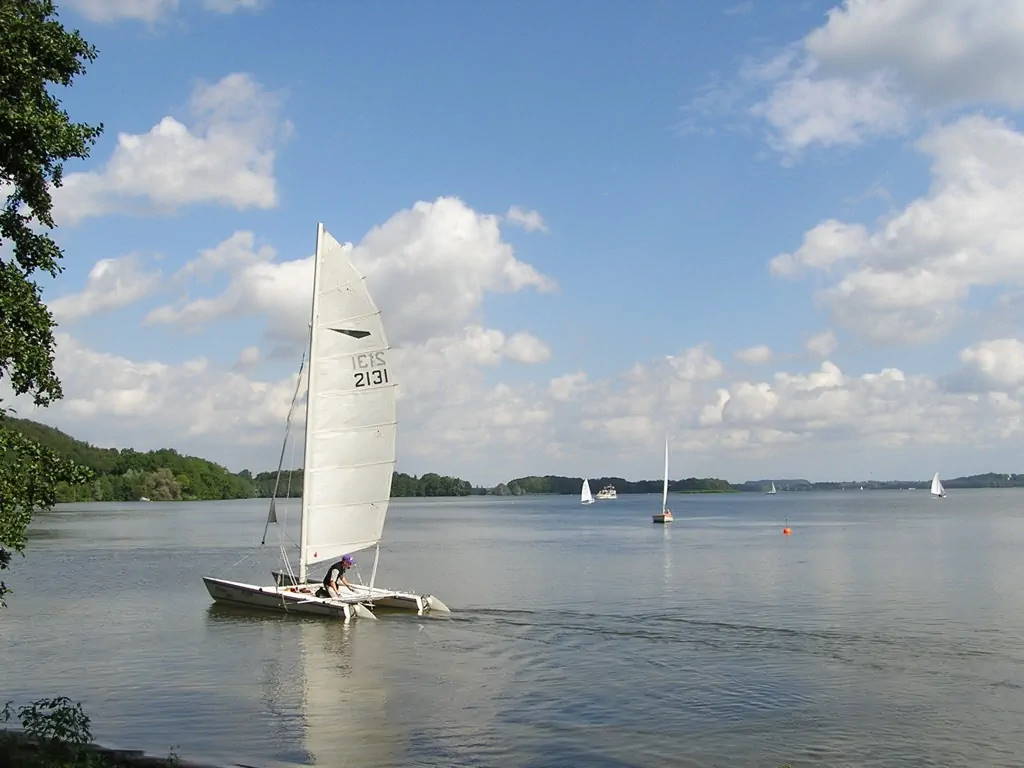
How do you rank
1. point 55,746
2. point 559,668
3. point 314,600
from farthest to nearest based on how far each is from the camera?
point 314,600, point 559,668, point 55,746

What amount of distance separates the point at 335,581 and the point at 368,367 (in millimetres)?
8101

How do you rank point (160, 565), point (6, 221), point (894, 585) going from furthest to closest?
point (160, 565) → point (894, 585) → point (6, 221)

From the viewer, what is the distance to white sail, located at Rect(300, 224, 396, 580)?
3578 cm

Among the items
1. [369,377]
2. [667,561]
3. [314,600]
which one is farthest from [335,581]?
[667,561]

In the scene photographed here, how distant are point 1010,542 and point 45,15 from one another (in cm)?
8724

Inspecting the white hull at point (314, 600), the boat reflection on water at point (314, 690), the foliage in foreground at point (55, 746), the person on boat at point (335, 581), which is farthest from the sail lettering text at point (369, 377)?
the foliage in foreground at point (55, 746)

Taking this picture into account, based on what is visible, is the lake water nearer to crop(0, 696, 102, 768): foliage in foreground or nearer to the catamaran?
the catamaran

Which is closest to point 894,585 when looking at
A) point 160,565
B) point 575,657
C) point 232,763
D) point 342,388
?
point 575,657

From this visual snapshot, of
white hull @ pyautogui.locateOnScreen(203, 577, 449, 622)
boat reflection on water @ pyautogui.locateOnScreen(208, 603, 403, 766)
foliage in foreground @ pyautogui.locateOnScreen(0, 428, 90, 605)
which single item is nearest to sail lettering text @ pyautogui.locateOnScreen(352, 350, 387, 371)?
white hull @ pyautogui.locateOnScreen(203, 577, 449, 622)

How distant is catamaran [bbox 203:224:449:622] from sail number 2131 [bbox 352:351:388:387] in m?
0.04

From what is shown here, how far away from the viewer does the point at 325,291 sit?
35.9 m

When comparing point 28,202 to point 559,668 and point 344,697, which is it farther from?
point 559,668

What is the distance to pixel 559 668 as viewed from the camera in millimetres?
27688

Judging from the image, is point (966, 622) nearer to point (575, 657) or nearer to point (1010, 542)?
point (575, 657)
